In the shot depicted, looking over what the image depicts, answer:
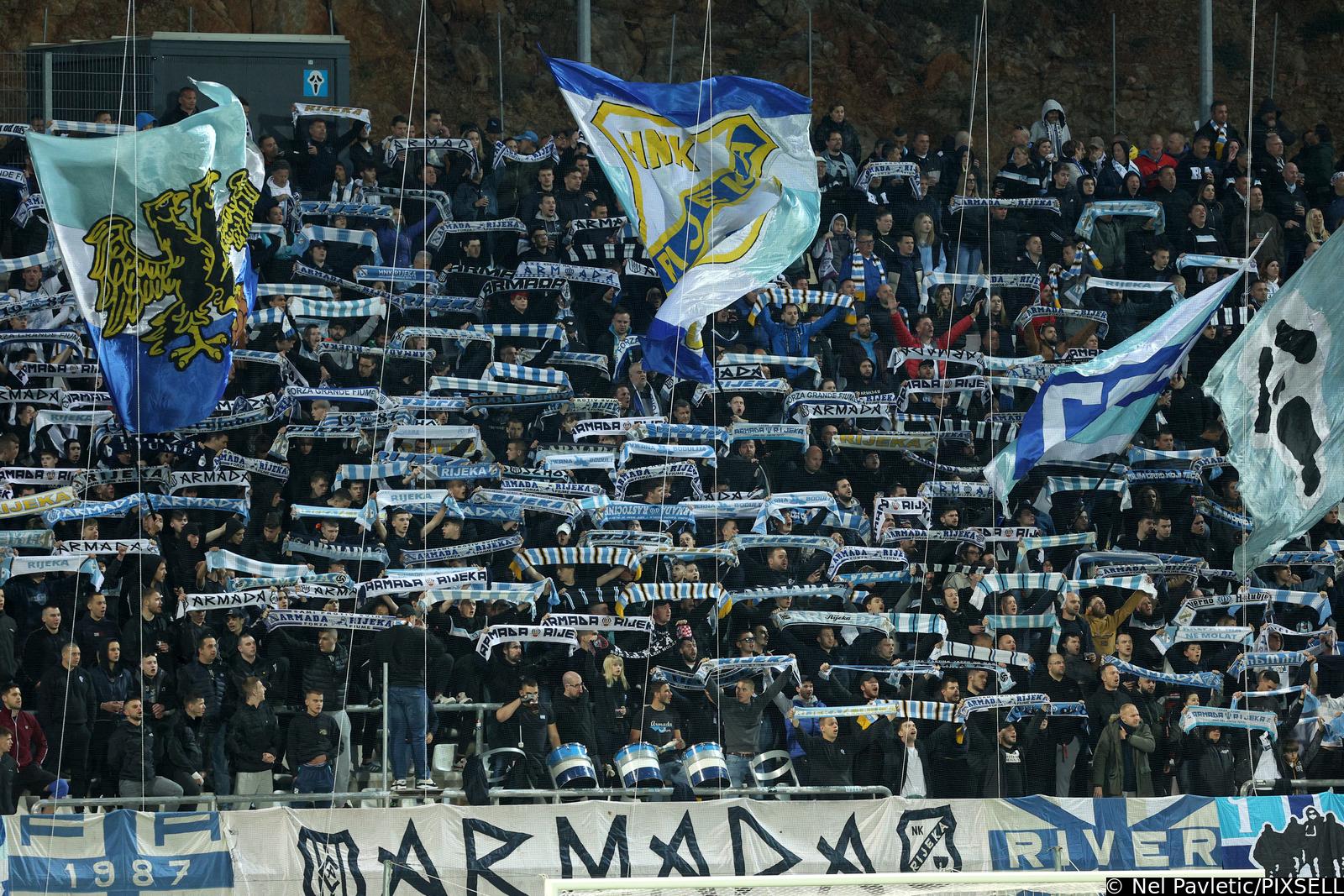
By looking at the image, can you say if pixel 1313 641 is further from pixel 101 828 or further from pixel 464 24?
pixel 464 24

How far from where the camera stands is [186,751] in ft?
52.7

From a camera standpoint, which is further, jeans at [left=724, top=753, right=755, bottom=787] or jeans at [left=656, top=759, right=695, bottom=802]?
jeans at [left=724, top=753, right=755, bottom=787]

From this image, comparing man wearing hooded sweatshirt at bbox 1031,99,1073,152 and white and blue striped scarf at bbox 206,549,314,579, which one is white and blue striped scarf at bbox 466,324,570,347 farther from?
man wearing hooded sweatshirt at bbox 1031,99,1073,152

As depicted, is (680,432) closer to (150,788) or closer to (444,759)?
(444,759)

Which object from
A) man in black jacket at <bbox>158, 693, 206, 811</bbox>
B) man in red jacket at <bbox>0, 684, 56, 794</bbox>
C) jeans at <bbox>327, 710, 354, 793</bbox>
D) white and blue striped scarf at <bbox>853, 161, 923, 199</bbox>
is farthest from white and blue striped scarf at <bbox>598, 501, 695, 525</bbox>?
man in red jacket at <bbox>0, 684, 56, 794</bbox>

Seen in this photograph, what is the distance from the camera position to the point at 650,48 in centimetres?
3300

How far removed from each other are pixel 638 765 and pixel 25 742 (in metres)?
4.23

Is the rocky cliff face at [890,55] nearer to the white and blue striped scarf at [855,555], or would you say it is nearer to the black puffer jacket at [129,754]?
the white and blue striped scarf at [855,555]

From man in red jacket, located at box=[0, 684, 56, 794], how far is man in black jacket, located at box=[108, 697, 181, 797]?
1.47ft

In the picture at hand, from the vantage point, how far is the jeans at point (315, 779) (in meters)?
16.2

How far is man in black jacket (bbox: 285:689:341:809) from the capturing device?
16156mm

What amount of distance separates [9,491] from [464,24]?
49.7 ft

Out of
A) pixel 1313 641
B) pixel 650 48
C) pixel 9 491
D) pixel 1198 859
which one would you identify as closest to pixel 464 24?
pixel 650 48

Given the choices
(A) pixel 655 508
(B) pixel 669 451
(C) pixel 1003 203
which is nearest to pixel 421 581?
(A) pixel 655 508
